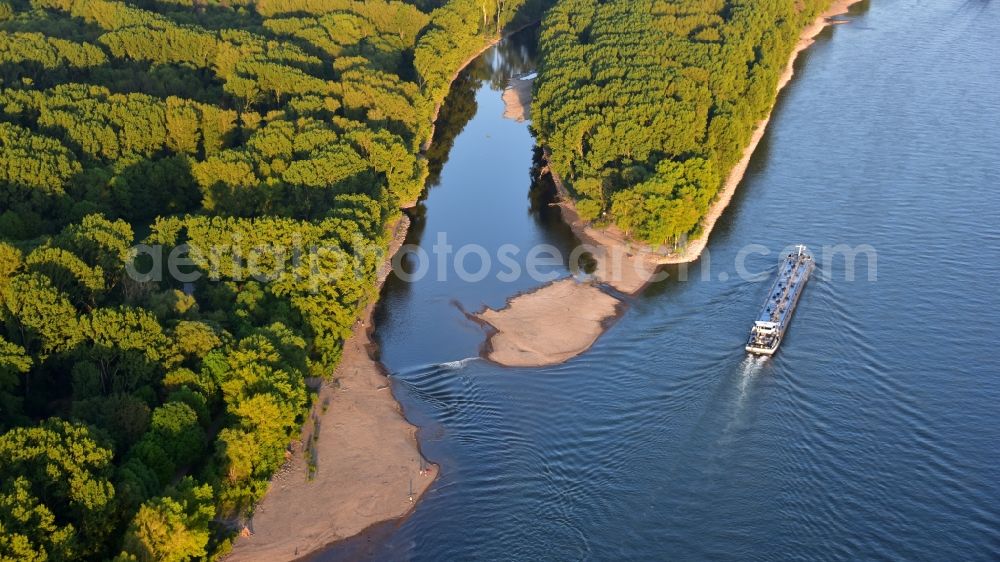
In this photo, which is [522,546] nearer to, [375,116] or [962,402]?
[962,402]

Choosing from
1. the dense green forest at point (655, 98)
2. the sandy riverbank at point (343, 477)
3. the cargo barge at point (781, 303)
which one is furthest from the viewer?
the dense green forest at point (655, 98)

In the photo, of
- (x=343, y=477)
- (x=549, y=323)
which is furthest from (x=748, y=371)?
(x=343, y=477)

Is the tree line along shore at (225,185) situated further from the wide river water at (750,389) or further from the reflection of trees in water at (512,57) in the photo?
the wide river water at (750,389)

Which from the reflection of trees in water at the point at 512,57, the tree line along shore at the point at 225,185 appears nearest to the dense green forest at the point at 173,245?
the tree line along shore at the point at 225,185

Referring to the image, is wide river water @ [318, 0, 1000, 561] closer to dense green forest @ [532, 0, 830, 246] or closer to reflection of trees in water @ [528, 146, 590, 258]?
reflection of trees in water @ [528, 146, 590, 258]

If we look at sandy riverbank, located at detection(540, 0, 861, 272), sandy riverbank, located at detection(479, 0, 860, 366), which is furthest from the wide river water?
sandy riverbank, located at detection(479, 0, 860, 366)

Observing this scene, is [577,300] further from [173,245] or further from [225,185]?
[225,185]
